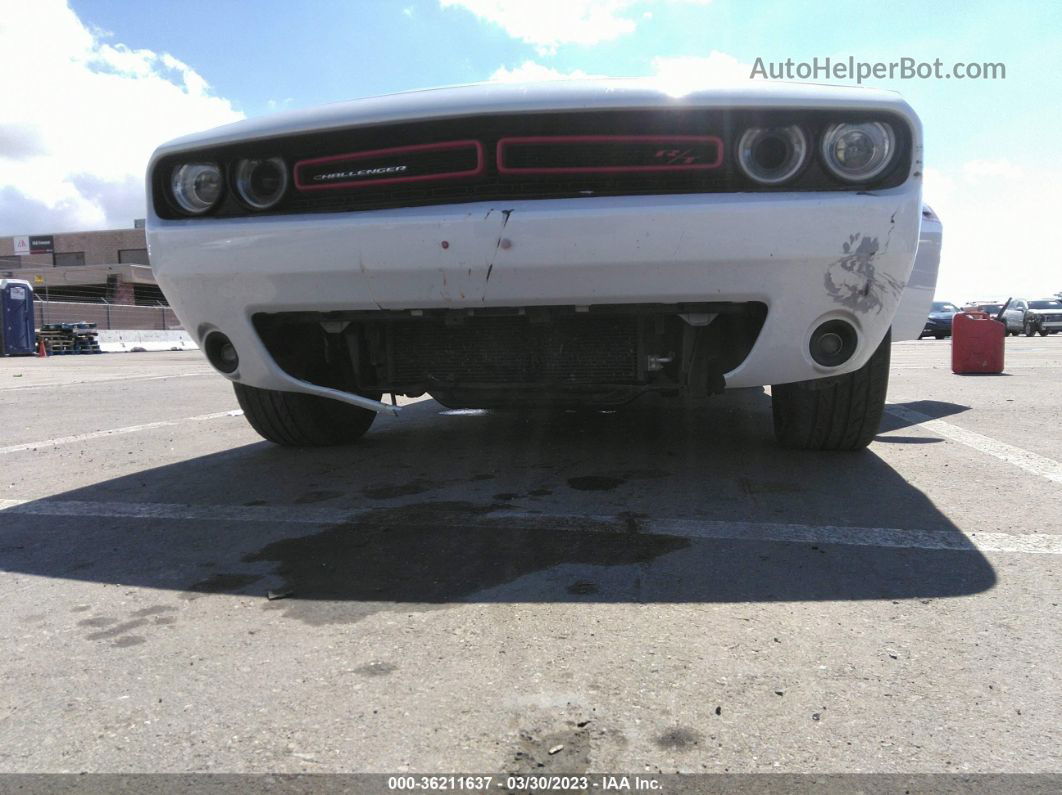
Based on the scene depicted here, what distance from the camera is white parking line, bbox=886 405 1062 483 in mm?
3248

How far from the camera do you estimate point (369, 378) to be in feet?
10.4

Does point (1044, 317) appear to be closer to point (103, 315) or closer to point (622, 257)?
point (622, 257)

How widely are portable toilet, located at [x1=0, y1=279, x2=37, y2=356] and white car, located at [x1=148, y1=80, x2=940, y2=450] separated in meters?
20.5

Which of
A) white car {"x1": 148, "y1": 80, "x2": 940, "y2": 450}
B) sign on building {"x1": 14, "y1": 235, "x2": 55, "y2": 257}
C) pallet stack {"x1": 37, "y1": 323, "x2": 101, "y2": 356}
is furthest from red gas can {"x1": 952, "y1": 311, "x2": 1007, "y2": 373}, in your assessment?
sign on building {"x1": 14, "y1": 235, "x2": 55, "y2": 257}

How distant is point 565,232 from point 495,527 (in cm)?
93

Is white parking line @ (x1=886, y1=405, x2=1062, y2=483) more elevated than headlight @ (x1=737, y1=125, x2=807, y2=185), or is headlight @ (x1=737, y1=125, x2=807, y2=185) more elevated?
headlight @ (x1=737, y1=125, x2=807, y2=185)

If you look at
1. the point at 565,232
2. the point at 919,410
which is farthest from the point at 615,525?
the point at 919,410

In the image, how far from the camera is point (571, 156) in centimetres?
252

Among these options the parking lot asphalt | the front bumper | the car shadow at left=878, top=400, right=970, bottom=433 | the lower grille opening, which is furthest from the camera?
the car shadow at left=878, top=400, right=970, bottom=433

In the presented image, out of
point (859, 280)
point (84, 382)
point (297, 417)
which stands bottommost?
point (84, 382)

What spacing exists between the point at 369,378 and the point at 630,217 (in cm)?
129

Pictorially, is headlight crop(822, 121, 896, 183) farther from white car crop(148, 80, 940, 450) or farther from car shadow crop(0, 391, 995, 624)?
car shadow crop(0, 391, 995, 624)

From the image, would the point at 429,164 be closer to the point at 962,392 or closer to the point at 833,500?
the point at 833,500

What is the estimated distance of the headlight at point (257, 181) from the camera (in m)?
2.82
